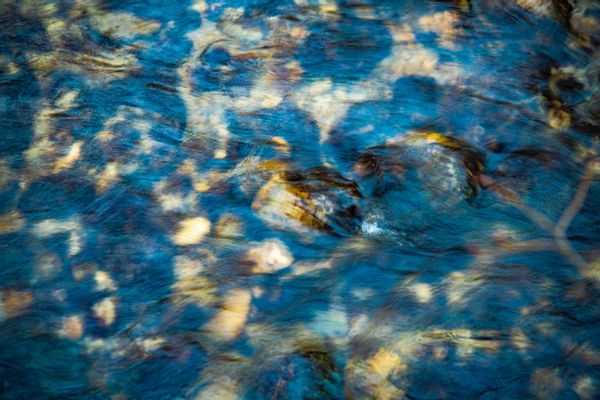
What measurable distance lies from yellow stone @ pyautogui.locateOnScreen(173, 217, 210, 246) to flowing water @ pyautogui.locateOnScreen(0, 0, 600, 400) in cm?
2

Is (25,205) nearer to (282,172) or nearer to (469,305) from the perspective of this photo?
(282,172)

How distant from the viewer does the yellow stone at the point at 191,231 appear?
8.16 feet

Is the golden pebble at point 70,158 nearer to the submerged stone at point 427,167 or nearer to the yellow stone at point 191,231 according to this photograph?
the yellow stone at point 191,231

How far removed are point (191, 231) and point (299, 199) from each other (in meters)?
0.53

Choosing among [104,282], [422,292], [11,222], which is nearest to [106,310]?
[104,282]

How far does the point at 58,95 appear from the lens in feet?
10.1

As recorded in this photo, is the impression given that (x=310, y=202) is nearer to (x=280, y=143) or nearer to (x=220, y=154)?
(x=280, y=143)

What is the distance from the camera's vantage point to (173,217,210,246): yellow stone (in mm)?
2486

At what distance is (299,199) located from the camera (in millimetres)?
2582

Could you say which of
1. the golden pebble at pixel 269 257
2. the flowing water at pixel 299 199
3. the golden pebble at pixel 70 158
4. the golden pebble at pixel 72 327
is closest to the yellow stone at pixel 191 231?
the flowing water at pixel 299 199

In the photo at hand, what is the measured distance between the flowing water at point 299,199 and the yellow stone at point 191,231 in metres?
0.02

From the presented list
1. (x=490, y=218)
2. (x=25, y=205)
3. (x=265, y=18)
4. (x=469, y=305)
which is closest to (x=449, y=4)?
(x=265, y=18)

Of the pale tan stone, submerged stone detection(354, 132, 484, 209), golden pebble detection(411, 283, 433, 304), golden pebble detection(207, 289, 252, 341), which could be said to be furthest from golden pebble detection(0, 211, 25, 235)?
golden pebble detection(411, 283, 433, 304)

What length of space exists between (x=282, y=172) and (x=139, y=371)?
115 cm
